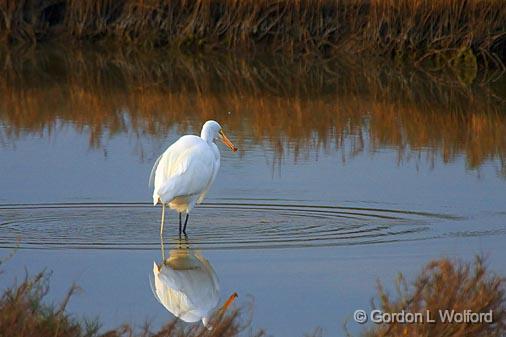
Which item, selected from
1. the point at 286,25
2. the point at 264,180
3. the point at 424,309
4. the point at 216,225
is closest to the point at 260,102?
the point at 264,180

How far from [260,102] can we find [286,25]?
14.7 ft

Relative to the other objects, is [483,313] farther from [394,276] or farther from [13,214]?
[13,214]

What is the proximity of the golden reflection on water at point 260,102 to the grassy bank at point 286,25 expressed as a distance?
59 cm

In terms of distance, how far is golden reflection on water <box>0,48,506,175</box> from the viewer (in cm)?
1246

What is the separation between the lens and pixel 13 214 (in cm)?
906

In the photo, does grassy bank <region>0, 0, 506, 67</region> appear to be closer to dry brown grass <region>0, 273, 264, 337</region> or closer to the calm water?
the calm water

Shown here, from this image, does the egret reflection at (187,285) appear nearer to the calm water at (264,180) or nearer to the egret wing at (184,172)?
the calm water at (264,180)

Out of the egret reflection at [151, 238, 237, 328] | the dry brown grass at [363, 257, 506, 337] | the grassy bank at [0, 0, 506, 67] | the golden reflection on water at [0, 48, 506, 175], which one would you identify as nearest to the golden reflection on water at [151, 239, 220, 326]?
the egret reflection at [151, 238, 237, 328]

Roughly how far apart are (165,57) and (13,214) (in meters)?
9.79

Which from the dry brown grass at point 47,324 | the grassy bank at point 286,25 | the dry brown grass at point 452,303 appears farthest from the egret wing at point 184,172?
the grassy bank at point 286,25

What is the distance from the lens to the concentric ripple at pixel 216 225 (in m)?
8.34

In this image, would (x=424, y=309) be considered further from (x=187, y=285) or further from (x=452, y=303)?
(x=187, y=285)

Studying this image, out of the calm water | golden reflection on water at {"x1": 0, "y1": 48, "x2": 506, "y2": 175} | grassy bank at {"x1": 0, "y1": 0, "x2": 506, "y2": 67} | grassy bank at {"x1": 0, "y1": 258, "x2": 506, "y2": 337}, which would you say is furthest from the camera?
grassy bank at {"x1": 0, "y1": 0, "x2": 506, "y2": 67}

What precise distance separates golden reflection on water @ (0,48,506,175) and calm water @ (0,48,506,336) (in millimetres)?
40
